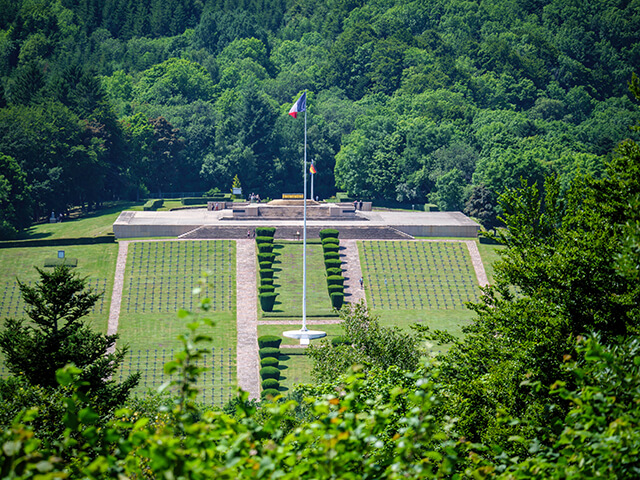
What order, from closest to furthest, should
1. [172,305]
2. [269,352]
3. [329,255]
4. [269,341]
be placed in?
[269,352]
[269,341]
[172,305]
[329,255]

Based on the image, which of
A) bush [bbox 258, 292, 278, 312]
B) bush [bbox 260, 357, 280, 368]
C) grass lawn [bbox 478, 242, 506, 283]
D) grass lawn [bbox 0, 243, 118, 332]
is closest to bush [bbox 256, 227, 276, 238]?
bush [bbox 258, 292, 278, 312]

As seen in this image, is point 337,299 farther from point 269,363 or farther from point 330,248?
point 269,363

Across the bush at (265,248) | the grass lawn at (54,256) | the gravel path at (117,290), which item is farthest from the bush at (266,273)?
the grass lawn at (54,256)

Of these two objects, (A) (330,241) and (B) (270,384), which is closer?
(B) (270,384)

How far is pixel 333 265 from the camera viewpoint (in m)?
49.5

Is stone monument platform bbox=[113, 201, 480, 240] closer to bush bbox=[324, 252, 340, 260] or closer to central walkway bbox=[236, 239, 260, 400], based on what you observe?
central walkway bbox=[236, 239, 260, 400]

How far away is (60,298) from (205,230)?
30.5 m

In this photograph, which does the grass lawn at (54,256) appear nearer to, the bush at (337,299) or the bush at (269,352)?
the bush at (269,352)

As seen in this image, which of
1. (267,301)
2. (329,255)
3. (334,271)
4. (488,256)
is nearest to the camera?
(267,301)

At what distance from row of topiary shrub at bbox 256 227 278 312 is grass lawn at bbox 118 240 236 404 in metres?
1.64

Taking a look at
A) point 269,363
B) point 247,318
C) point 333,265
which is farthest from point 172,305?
point 333,265

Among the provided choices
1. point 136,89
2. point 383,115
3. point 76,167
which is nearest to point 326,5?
point 136,89

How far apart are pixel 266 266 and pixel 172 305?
636 centimetres

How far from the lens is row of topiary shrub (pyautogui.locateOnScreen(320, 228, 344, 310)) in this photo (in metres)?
46.2
